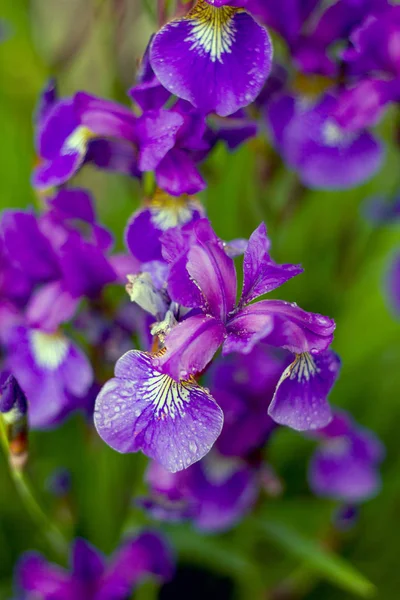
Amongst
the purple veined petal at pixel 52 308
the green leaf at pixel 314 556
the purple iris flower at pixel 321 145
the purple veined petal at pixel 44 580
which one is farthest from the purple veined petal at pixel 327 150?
the purple veined petal at pixel 44 580

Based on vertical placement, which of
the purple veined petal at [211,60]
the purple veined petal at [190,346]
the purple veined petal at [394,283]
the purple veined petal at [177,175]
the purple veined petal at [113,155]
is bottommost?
the purple veined petal at [394,283]

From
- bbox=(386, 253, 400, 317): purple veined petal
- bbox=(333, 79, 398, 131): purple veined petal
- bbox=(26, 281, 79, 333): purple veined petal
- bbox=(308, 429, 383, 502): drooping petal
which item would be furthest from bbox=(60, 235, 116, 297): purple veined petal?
bbox=(386, 253, 400, 317): purple veined petal

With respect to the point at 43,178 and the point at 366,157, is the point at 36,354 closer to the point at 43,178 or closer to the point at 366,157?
the point at 43,178

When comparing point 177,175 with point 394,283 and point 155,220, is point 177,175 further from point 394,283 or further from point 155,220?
point 394,283

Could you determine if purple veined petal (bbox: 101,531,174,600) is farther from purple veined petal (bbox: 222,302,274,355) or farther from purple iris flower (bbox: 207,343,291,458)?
purple veined petal (bbox: 222,302,274,355)

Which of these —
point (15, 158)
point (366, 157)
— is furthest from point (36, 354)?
point (15, 158)

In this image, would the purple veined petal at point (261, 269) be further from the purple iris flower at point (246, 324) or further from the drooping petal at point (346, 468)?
the drooping petal at point (346, 468)
